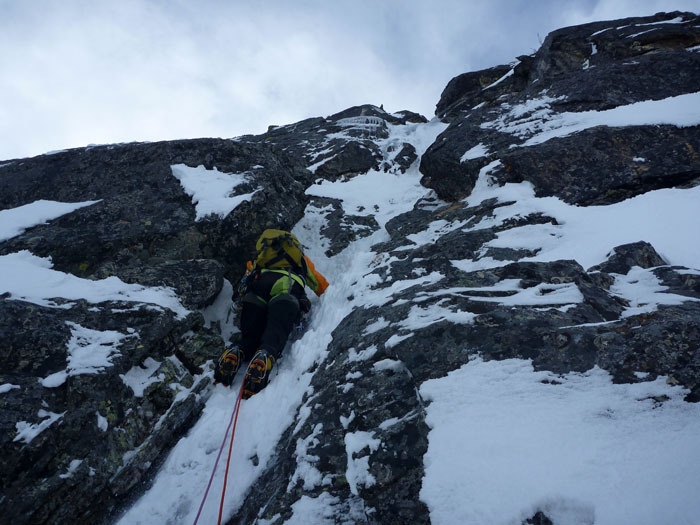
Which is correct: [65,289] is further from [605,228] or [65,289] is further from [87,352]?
[605,228]

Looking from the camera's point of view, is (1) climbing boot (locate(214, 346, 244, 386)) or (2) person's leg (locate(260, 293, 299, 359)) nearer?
(1) climbing boot (locate(214, 346, 244, 386))

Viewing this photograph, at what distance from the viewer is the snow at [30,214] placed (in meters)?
7.07

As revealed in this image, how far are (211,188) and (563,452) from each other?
25.3ft

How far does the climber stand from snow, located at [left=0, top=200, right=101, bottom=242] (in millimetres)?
4085

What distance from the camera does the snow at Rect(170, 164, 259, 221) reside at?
7.64 metres

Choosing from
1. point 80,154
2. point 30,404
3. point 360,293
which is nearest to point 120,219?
point 80,154

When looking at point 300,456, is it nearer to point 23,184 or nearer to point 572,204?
point 572,204

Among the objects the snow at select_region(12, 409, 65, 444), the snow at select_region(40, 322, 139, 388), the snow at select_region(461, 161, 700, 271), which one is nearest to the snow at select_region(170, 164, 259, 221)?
the snow at select_region(40, 322, 139, 388)

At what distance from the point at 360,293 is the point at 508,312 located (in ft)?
9.42

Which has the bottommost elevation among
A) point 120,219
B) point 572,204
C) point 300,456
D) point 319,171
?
point 300,456

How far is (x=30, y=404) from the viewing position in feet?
12.4

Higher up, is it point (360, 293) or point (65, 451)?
point (360, 293)

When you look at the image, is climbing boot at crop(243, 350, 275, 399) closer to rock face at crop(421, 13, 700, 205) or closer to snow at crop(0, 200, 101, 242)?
snow at crop(0, 200, 101, 242)

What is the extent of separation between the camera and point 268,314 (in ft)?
19.0
